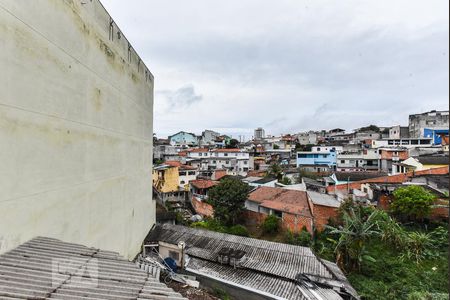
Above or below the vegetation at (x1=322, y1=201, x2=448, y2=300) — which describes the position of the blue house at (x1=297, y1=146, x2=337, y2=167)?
above

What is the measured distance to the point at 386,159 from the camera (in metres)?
32.4

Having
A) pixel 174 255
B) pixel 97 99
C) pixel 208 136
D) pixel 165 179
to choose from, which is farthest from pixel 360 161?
pixel 208 136

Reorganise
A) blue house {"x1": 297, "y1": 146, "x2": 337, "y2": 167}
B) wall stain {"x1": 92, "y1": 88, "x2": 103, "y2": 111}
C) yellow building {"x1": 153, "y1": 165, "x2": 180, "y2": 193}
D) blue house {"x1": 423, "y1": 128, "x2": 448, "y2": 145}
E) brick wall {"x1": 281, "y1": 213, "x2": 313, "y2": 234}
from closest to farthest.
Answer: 1. wall stain {"x1": 92, "y1": 88, "x2": 103, "y2": 111}
2. brick wall {"x1": 281, "y1": 213, "x2": 313, "y2": 234}
3. yellow building {"x1": 153, "y1": 165, "x2": 180, "y2": 193}
4. blue house {"x1": 423, "y1": 128, "x2": 448, "y2": 145}
5. blue house {"x1": 297, "y1": 146, "x2": 337, "y2": 167}

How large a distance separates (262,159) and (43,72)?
41332 millimetres

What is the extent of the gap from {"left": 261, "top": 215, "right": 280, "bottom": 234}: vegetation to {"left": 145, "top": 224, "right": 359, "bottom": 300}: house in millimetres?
4852

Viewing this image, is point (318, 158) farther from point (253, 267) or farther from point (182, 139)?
point (182, 139)

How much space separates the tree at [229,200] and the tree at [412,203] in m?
9.20

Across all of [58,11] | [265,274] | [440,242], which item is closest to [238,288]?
[265,274]

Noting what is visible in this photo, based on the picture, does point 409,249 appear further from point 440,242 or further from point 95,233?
point 95,233

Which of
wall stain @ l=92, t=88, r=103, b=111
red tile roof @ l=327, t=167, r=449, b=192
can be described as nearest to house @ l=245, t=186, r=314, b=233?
red tile roof @ l=327, t=167, r=449, b=192

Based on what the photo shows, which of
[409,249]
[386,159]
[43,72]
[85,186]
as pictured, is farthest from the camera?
[386,159]

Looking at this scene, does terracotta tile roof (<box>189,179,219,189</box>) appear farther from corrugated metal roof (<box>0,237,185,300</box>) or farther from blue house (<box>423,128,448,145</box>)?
blue house (<box>423,128,448,145</box>)

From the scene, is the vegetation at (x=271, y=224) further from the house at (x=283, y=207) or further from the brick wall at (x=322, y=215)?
the brick wall at (x=322, y=215)

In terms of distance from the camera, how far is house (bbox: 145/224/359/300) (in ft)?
28.5
